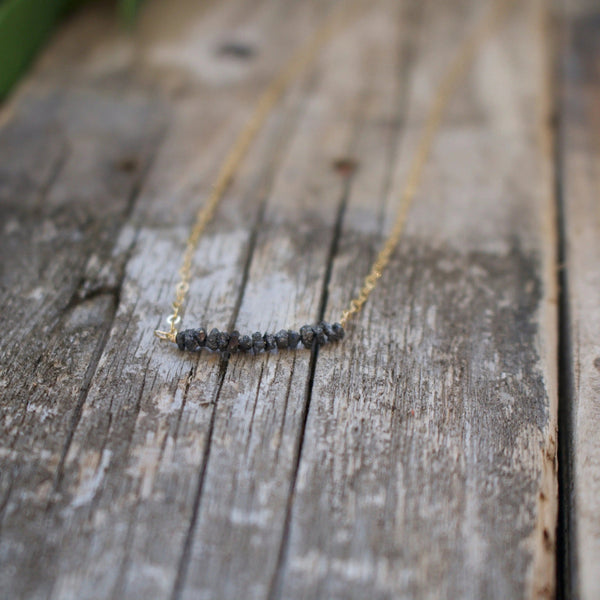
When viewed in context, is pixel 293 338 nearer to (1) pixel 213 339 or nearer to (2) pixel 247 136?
(1) pixel 213 339

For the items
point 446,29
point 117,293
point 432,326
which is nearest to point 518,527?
point 432,326

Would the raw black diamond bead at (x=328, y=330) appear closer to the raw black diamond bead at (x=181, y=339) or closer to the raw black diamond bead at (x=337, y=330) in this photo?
the raw black diamond bead at (x=337, y=330)

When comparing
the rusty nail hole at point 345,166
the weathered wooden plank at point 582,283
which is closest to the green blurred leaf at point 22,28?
the rusty nail hole at point 345,166

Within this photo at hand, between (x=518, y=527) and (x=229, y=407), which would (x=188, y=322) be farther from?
(x=518, y=527)

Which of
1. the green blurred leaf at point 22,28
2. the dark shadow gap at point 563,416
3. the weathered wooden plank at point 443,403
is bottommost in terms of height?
the dark shadow gap at point 563,416

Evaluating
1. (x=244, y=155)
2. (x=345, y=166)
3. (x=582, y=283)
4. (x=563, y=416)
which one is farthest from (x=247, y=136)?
(x=563, y=416)

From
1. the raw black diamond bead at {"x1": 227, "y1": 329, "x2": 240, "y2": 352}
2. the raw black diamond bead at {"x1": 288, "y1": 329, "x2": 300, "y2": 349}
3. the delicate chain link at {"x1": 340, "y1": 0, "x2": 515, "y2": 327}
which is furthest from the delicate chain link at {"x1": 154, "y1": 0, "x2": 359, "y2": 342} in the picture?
the delicate chain link at {"x1": 340, "y1": 0, "x2": 515, "y2": 327}
